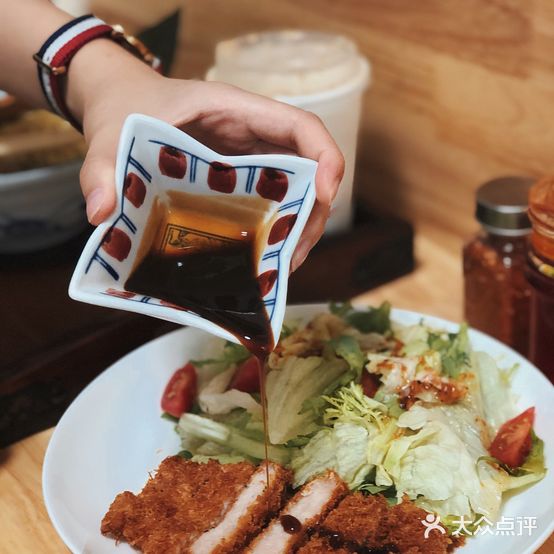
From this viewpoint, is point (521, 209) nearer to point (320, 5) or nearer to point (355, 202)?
point (355, 202)

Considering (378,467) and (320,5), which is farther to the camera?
(320,5)

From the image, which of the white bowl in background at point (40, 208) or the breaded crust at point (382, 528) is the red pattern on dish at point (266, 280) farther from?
the white bowl in background at point (40, 208)

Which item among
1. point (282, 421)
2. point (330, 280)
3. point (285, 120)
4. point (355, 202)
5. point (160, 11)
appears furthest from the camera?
point (160, 11)

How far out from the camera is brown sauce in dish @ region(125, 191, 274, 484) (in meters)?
1.05

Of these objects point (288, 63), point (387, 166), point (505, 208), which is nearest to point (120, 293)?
point (505, 208)

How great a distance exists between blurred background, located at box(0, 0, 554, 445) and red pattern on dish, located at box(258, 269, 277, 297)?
519 millimetres

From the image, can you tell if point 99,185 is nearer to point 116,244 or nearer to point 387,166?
point 116,244

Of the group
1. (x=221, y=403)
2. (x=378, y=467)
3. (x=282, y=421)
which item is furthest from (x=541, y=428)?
(x=221, y=403)

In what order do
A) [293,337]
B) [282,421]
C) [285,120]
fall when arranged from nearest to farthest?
[285,120] < [282,421] < [293,337]

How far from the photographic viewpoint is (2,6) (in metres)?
1.41

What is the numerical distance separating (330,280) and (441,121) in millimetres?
444

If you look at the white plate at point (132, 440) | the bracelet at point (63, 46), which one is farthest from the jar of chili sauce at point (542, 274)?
the bracelet at point (63, 46)

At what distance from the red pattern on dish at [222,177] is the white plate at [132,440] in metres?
0.43

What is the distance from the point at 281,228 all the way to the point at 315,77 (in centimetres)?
65
